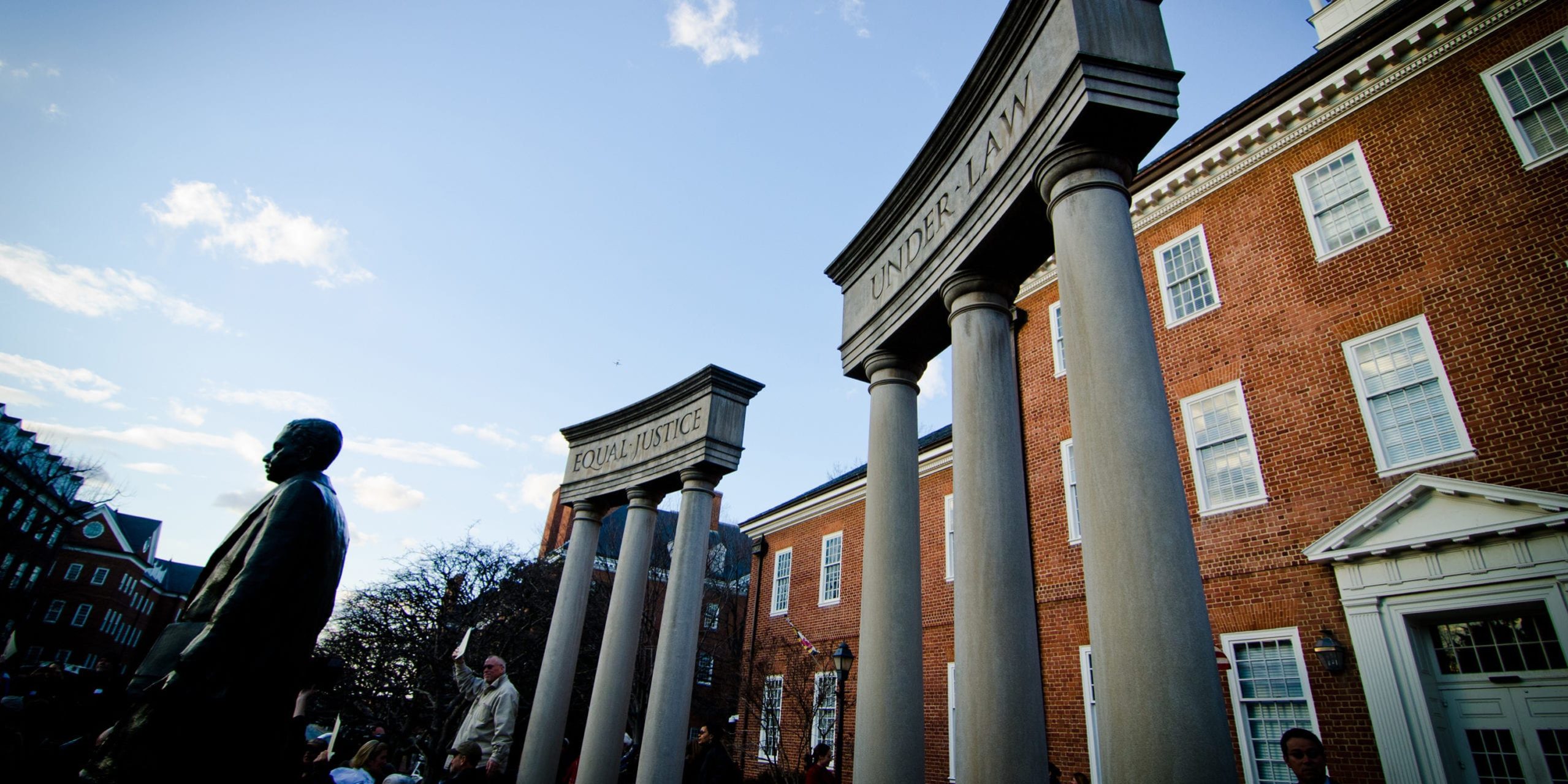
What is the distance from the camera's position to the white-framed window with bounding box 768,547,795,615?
26969mm

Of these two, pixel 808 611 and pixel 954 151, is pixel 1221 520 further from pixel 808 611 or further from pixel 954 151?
pixel 808 611

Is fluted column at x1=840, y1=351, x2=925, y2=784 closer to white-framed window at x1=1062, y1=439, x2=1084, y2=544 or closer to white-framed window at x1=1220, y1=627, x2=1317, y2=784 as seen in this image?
white-framed window at x1=1220, y1=627, x2=1317, y2=784

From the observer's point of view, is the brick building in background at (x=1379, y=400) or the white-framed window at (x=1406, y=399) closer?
the brick building in background at (x=1379, y=400)

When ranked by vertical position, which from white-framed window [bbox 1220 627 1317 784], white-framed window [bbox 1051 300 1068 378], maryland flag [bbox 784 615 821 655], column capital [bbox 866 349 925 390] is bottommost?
white-framed window [bbox 1220 627 1317 784]

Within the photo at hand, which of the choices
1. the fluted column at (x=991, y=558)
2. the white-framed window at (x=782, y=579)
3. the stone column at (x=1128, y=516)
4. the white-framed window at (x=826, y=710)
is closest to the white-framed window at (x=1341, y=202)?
the fluted column at (x=991, y=558)

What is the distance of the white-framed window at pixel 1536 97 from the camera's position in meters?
10.5

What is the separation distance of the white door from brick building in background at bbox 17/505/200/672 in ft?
229

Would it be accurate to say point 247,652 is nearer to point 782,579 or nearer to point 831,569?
point 831,569

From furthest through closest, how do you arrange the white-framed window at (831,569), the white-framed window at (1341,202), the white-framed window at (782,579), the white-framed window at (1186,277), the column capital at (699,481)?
1. the white-framed window at (782,579)
2. the white-framed window at (831,569)
3. the white-framed window at (1186,277)
4. the white-framed window at (1341,202)
5. the column capital at (699,481)

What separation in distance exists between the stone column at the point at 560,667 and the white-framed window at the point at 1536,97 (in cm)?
1711

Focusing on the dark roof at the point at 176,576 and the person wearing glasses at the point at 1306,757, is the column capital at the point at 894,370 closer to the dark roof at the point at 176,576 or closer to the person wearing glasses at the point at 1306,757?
the person wearing glasses at the point at 1306,757

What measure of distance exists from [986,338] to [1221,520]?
9143mm

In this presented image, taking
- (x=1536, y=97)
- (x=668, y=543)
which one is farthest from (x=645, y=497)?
(x=668, y=543)

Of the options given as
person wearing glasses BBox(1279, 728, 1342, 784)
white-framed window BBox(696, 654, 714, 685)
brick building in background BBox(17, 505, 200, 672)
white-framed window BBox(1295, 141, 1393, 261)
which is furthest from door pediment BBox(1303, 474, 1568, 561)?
brick building in background BBox(17, 505, 200, 672)
